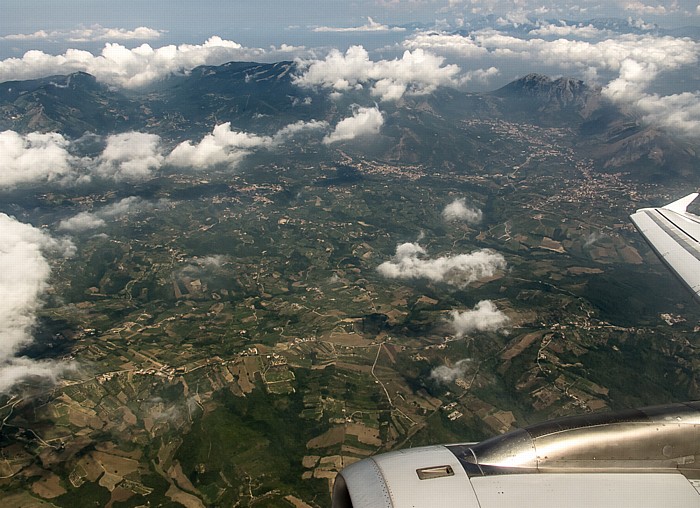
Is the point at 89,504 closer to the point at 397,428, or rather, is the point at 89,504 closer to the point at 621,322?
the point at 397,428

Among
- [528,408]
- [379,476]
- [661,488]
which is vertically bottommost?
[528,408]

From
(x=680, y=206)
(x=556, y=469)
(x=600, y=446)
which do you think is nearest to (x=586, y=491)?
(x=556, y=469)

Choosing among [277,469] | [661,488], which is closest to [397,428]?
[277,469]

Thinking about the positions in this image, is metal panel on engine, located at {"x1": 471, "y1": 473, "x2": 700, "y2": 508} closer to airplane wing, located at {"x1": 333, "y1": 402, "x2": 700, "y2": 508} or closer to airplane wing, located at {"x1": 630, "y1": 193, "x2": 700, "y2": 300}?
airplane wing, located at {"x1": 333, "y1": 402, "x2": 700, "y2": 508}

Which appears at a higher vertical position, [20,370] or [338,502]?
[338,502]

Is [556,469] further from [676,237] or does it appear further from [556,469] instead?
[676,237]

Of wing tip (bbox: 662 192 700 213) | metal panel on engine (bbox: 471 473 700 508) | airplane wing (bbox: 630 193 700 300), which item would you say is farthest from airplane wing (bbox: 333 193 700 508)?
wing tip (bbox: 662 192 700 213)
